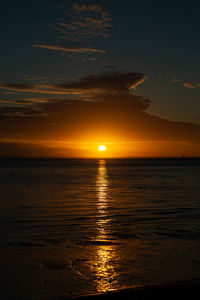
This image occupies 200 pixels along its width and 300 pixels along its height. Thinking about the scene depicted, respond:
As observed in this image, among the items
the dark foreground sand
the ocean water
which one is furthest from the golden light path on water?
the dark foreground sand

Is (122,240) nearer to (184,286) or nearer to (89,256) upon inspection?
(89,256)

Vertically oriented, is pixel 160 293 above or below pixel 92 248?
above

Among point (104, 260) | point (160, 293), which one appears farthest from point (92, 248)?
point (160, 293)

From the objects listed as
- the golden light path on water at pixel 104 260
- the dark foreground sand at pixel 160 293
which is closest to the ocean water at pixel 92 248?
the golden light path on water at pixel 104 260

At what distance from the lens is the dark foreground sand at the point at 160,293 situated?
6.80 meters

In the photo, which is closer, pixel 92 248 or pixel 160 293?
pixel 160 293

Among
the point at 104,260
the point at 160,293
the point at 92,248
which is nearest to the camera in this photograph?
the point at 160,293

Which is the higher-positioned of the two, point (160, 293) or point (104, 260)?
point (160, 293)

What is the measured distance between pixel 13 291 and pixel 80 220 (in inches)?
352

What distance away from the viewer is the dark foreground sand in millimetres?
6797

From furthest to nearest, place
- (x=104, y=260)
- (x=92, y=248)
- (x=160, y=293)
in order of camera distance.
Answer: (x=92, y=248)
(x=104, y=260)
(x=160, y=293)

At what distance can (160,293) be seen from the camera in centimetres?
697

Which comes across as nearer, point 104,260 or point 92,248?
point 104,260

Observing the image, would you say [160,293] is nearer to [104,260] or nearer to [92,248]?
[104,260]
